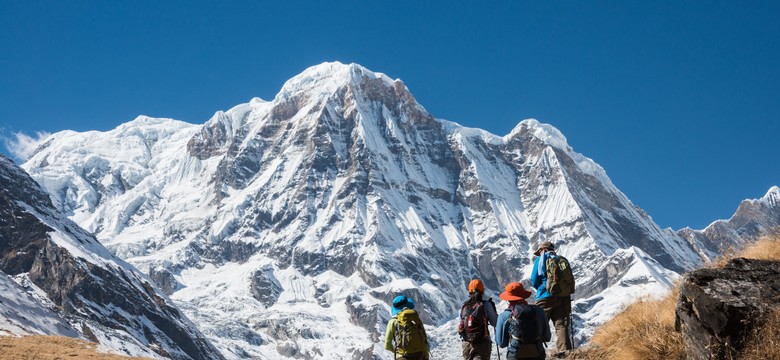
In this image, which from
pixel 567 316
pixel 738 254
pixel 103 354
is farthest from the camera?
pixel 103 354

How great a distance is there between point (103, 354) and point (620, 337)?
18.4 meters

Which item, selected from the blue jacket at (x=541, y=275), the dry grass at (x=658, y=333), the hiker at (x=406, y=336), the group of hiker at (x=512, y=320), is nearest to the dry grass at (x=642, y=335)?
the dry grass at (x=658, y=333)

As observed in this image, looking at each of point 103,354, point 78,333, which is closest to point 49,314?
point 78,333

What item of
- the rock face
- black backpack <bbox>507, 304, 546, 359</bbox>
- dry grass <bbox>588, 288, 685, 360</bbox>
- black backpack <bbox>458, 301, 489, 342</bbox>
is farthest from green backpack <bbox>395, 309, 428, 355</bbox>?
the rock face

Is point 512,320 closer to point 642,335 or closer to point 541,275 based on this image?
point 642,335

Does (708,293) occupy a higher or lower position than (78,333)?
lower

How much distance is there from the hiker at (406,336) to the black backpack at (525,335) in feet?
7.44

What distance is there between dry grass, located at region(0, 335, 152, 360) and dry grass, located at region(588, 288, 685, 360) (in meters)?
17.0

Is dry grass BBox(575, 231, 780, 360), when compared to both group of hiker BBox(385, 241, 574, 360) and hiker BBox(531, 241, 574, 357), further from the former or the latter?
group of hiker BBox(385, 241, 574, 360)

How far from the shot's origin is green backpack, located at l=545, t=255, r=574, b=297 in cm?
1530

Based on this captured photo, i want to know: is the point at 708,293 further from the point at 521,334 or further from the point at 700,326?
the point at 521,334

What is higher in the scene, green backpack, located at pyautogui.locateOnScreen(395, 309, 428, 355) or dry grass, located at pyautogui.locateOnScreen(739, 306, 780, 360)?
green backpack, located at pyautogui.locateOnScreen(395, 309, 428, 355)

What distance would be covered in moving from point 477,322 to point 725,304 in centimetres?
453

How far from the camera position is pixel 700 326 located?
38.0 ft
